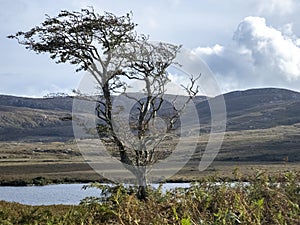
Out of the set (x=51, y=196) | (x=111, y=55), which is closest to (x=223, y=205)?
(x=111, y=55)

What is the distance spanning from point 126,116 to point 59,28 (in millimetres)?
5735

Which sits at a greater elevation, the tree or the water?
the tree

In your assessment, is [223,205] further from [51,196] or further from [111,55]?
[51,196]

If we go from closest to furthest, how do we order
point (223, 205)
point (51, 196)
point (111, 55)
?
point (223, 205) → point (111, 55) → point (51, 196)

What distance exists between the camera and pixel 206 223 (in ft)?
13.5

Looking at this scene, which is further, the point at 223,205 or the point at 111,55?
the point at 111,55

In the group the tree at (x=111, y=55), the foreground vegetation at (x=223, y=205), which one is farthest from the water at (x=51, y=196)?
the foreground vegetation at (x=223, y=205)

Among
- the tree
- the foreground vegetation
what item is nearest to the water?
the tree

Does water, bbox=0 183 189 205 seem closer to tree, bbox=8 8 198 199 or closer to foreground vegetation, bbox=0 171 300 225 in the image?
tree, bbox=8 8 198 199

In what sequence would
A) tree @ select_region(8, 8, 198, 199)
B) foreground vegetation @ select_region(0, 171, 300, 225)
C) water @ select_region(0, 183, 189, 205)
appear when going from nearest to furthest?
foreground vegetation @ select_region(0, 171, 300, 225) → tree @ select_region(8, 8, 198, 199) → water @ select_region(0, 183, 189, 205)

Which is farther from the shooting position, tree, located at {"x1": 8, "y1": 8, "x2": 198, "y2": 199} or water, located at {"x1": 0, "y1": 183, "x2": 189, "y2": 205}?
water, located at {"x1": 0, "y1": 183, "x2": 189, "y2": 205}

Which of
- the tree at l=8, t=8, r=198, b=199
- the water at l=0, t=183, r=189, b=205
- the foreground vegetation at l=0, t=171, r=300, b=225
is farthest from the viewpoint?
the water at l=0, t=183, r=189, b=205

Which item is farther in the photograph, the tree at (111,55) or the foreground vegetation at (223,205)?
the tree at (111,55)

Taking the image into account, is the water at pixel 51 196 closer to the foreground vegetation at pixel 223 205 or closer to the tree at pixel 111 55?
the tree at pixel 111 55
